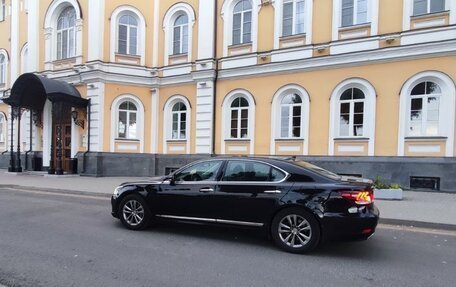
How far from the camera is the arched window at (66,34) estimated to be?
18938mm

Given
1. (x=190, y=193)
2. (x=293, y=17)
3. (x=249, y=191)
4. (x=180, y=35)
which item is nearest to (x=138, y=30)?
(x=180, y=35)

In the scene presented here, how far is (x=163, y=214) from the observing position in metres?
6.61

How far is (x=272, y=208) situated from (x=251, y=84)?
436 inches

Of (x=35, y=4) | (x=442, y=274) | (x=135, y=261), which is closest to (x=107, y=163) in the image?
(x=35, y=4)

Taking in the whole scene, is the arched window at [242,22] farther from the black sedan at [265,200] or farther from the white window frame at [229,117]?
the black sedan at [265,200]

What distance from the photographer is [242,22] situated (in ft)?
54.2

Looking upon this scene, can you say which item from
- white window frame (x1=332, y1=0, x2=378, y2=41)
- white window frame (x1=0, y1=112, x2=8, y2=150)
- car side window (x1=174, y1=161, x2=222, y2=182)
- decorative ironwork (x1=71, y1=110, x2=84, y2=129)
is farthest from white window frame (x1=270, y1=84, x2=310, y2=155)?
white window frame (x1=0, y1=112, x2=8, y2=150)

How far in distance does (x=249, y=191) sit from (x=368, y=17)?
1093cm

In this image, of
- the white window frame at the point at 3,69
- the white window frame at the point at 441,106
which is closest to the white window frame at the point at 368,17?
the white window frame at the point at 441,106

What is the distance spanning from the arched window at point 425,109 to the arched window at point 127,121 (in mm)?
12805

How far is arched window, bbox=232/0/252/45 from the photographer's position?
1633 centimetres

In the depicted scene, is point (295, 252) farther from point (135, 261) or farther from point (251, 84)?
point (251, 84)

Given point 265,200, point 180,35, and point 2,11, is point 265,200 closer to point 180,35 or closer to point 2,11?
point 180,35

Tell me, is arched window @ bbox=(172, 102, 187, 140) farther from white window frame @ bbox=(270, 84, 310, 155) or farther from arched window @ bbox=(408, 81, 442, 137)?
arched window @ bbox=(408, 81, 442, 137)
